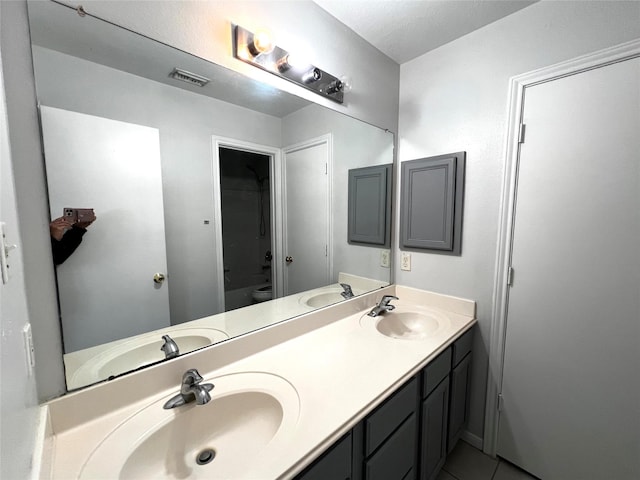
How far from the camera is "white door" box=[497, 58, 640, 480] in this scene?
1121mm

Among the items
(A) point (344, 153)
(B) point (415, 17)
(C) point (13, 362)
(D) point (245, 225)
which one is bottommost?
(C) point (13, 362)

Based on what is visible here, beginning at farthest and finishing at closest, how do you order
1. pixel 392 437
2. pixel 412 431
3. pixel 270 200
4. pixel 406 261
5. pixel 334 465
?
pixel 406 261 → pixel 270 200 → pixel 412 431 → pixel 392 437 → pixel 334 465

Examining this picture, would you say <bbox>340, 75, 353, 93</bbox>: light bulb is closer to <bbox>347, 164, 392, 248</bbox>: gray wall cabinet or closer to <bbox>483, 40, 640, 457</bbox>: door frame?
<bbox>347, 164, 392, 248</bbox>: gray wall cabinet

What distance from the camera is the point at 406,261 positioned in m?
1.84

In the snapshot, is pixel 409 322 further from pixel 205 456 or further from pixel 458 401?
pixel 205 456

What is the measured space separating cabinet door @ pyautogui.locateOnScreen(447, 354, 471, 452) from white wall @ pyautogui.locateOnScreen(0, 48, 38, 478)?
5.15 ft

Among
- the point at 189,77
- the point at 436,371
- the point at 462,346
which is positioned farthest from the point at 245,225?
the point at 462,346

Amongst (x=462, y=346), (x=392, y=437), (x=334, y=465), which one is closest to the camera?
(x=334, y=465)

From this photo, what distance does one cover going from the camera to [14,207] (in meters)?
0.62

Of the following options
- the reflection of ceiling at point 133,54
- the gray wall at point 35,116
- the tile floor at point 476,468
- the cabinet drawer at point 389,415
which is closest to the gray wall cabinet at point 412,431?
the cabinet drawer at point 389,415

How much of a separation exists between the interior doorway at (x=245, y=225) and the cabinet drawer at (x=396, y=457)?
767 mm

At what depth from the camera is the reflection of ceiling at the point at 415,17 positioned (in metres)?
1.26

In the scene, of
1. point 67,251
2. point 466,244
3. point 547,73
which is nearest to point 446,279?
point 466,244

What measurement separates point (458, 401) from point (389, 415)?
0.82 metres
